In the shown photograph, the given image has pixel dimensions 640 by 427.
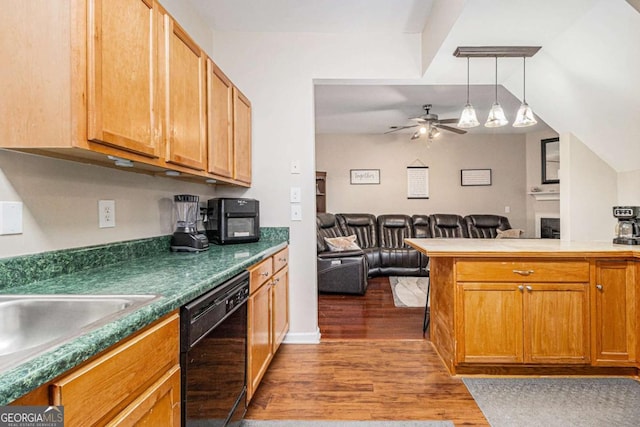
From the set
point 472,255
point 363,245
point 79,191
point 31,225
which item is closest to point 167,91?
point 79,191

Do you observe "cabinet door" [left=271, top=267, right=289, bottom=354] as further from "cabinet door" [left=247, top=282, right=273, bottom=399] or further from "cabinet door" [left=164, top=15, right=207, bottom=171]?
"cabinet door" [left=164, top=15, right=207, bottom=171]

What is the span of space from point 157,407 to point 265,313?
45.1 inches

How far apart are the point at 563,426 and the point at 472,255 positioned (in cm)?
96

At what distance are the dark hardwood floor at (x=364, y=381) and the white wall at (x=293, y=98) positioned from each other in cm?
37

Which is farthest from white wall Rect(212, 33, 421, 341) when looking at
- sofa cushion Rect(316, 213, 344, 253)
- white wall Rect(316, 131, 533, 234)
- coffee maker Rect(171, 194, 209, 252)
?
white wall Rect(316, 131, 533, 234)

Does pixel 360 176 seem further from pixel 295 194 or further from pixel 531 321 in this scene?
pixel 531 321

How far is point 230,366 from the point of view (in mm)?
1476

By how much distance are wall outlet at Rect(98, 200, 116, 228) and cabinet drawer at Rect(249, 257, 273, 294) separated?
714mm

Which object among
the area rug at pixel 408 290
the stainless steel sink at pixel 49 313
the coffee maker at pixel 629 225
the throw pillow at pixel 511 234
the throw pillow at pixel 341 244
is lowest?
the area rug at pixel 408 290

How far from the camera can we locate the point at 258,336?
76.1 inches

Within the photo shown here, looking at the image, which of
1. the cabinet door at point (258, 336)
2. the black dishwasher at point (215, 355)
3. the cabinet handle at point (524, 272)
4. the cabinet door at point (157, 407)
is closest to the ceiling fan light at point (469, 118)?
the cabinet handle at point (524, 272)

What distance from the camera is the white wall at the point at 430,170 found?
21.7 feet

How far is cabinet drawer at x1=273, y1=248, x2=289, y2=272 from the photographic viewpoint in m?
2.37

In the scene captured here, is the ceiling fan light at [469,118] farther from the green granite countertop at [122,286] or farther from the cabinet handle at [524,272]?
the green granite countertop at [122,286]
